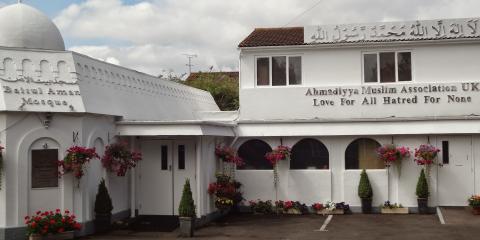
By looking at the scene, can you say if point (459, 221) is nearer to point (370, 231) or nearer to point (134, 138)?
point (370, 231)

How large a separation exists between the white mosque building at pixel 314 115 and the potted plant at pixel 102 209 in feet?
1.36

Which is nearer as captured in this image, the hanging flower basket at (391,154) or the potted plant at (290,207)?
the hanging flower basket at (391,154)

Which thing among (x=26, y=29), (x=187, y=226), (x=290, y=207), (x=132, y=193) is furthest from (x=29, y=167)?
(x=290, y=207)

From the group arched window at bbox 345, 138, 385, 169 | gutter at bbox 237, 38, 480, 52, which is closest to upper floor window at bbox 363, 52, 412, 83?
gutter at bbox 237, 38, 480, 52

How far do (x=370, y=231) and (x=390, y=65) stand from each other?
7.12 m

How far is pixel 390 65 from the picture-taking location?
2177 cm

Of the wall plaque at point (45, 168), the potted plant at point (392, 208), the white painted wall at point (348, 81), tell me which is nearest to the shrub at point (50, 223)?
the wall plaque at point (45, 168)

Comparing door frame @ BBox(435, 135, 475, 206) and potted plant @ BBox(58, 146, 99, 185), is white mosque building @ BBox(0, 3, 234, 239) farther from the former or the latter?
door frame @ BBox(435, 135, 475, 206)

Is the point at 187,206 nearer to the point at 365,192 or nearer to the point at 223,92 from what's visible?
the point at 365,192

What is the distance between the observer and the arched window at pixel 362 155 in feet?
70.3

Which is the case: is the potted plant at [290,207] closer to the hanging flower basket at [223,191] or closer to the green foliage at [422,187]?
the hanging flower basket at [223,191]

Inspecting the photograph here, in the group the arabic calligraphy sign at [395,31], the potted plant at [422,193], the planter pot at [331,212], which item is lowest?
the planter pot at [331,212]

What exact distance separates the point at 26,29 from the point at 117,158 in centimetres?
505

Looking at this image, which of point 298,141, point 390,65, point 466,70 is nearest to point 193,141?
point 298,141
